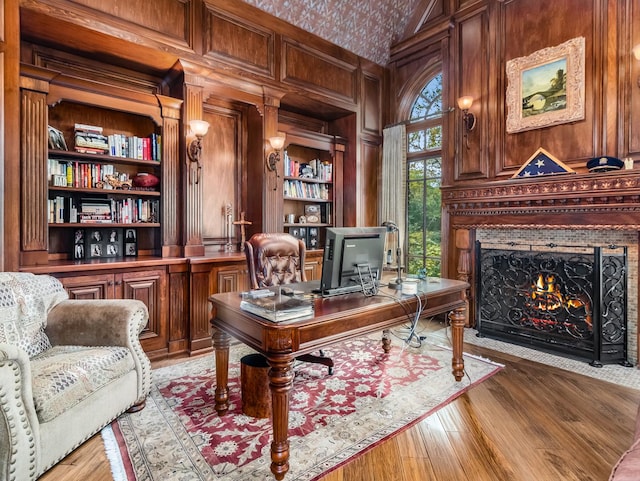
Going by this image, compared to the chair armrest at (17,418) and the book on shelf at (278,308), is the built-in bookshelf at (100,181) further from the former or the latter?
the book on shelf at (278,308)

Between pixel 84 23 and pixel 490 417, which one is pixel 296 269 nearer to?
pixel 490 417

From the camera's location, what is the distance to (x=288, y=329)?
1.57 meters

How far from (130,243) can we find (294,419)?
2.33 m

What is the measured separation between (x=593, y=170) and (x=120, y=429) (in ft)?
12.9

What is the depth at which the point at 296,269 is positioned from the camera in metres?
2.91

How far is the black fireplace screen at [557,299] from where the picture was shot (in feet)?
9.89

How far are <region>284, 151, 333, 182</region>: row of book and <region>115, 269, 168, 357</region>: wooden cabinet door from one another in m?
2.00

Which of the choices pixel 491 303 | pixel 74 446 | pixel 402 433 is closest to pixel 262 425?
pixel 402 433

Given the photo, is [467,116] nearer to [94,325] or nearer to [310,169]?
[310,169]

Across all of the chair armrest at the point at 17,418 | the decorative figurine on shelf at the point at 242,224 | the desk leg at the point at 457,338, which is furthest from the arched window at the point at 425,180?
the chair armrest at the point at 17,418

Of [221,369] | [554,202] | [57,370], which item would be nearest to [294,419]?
[221,369]

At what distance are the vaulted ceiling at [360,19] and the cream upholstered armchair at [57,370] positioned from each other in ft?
11.2

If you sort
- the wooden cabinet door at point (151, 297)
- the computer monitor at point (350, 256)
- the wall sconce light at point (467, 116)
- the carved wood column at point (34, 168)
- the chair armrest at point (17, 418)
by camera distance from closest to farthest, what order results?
the chair armrest at point (17, 418) < the computer monitor at point (350, 256) < the carved wood column at point (34, 168) < the wooden cabinet door at point (151, 297) < the wall sconce light at point (467, 116)

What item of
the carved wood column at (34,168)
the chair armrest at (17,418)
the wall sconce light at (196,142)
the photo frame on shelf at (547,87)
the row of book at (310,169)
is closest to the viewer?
the chair armrest at (17,418)
